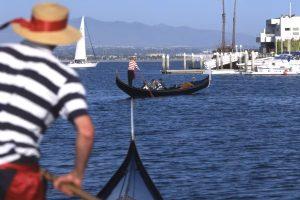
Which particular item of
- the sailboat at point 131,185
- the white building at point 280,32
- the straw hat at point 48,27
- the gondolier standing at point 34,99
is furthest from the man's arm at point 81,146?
the white building at point 280,32

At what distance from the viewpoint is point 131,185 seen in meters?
6.75

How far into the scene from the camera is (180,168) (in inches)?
546

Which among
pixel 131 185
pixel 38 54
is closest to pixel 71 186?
pixel 38 54

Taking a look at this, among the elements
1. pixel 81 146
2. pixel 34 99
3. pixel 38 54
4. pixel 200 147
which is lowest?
Answer: pixel 200 147

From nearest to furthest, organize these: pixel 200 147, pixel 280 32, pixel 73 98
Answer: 1. pixel 73 98
2. pixel 200 147
3. pixel 280 32

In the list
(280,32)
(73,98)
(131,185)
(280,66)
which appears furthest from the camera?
(280,32)

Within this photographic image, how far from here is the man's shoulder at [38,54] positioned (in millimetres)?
3039

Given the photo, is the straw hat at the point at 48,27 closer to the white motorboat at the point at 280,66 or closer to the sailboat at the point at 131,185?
the sailboat at the point at 131,185

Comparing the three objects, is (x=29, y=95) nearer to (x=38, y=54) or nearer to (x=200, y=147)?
(x=38, y=54)

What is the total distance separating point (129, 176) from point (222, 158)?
344 inches

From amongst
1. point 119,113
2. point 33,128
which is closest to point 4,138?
point 33,128

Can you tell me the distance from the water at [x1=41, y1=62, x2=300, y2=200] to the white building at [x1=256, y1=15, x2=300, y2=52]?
55419 mm

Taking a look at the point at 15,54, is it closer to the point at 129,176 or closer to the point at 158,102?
the point at 129,176

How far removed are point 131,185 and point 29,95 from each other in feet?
12.5
